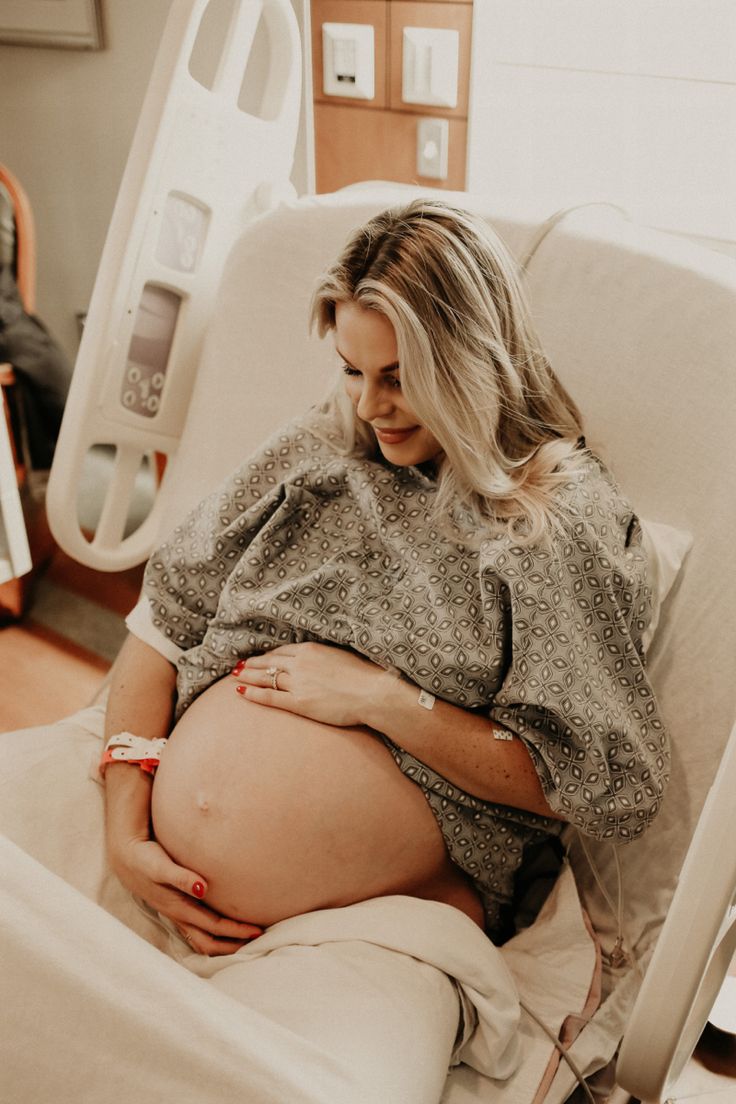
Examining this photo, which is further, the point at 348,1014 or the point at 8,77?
the point at 8,77

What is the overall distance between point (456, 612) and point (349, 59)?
1379mm

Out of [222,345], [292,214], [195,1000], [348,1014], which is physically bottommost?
[348,1014]

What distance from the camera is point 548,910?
4.14ft

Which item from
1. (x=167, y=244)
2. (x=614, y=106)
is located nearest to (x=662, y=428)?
(x=614, y=106)

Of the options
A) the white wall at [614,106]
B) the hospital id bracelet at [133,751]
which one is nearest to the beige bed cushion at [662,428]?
the white wall at [614,106]

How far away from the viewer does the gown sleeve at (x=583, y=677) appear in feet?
3.61

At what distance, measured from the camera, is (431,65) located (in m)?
1.92

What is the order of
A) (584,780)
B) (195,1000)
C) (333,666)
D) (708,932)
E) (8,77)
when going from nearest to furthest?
(708,932), (195,1000), (584,780), (333,666), (8,77)

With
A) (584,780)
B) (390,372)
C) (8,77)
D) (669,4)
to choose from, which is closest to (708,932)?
(584,780)

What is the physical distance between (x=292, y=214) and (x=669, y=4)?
29.0 inches

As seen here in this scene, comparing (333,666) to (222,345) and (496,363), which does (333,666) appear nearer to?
(496,363)

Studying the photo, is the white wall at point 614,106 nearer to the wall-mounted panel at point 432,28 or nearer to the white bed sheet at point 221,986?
the wall-mounted panel at point 432,28

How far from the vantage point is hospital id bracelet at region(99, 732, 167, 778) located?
131 centimetres

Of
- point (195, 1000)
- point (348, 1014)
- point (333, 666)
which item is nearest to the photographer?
point (195, 1000)
